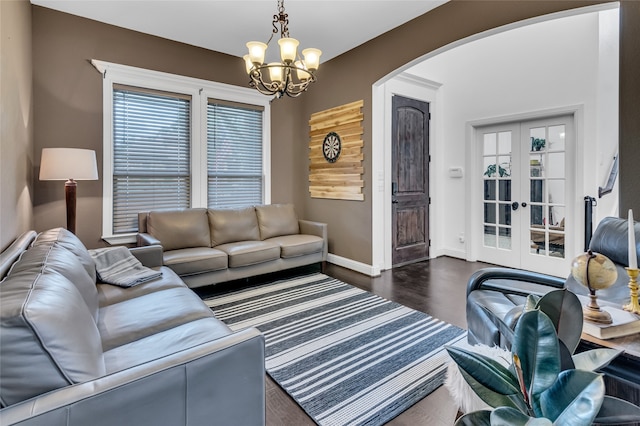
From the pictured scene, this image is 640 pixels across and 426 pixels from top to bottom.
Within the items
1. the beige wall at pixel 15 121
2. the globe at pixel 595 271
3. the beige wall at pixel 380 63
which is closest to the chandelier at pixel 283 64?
the beige wall at pixel 380 63

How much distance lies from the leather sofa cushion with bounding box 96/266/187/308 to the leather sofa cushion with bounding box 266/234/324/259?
159cm

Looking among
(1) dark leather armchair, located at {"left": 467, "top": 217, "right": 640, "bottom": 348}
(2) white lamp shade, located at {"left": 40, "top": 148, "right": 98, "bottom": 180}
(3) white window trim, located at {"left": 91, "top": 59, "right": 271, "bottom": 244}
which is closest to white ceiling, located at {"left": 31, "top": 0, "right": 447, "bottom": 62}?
(3) white window trim, located at {"left": 91, "top": 59, "right": 271, "bottom": 244}

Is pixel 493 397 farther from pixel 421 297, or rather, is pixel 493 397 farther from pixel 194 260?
pixel 194 260

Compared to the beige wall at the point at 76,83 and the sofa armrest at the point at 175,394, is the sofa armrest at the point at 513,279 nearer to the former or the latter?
the sofa armrest at the point at 175,394

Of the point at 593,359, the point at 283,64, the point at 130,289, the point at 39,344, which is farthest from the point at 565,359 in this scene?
the point at 283,64

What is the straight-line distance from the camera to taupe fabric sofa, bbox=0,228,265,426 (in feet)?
2.84

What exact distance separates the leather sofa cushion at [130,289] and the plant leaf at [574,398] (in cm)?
231

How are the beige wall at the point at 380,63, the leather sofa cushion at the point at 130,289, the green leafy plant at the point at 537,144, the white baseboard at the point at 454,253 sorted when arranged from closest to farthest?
the leather sofa cushion at the point at 130,289 → the beige wall at the point at 380,63 → the green leafy plant at the point at 537,144 → the white baseboard at the point at 454,253

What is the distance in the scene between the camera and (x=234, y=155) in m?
4.57

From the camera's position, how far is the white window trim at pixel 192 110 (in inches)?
143

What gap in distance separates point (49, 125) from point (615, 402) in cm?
455

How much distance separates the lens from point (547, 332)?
0.58 metres

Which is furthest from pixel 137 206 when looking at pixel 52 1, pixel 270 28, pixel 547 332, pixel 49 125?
pixel 547 332

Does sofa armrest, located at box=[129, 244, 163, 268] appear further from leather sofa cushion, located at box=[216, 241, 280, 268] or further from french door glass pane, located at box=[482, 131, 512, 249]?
french door glass pane, located at box=[482, 131, 512, 249]
